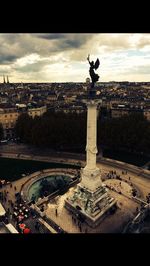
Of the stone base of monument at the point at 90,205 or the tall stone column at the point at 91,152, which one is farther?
the tall stone column at the point at 91,152

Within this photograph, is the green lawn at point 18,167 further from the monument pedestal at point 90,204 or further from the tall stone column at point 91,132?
the tall stone column at point 91,132

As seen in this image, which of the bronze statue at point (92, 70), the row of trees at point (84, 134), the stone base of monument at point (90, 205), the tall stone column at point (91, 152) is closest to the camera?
the bronze statue at point (92, 70)

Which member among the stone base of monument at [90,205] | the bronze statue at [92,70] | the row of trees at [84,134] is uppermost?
the bronze statue at [92,70]

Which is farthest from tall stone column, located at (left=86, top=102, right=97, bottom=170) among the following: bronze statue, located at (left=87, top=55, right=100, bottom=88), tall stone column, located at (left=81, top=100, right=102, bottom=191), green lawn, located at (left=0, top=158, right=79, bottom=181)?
green lawn, located at (left=0, top=158, right=79, bottom=181)

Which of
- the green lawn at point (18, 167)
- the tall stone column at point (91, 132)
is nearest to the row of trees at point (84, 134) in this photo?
the green lawn at point (18, 167)

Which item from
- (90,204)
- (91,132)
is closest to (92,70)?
(91,132)

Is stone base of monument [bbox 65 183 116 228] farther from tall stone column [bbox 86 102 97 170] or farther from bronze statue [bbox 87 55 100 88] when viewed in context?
bronze statue [bbox 87 55 100 88]
